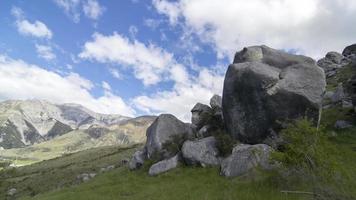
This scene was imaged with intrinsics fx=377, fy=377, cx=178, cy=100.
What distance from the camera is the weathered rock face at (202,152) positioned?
1630 inches

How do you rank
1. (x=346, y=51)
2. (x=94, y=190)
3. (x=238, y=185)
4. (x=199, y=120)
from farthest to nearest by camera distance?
Result: 1. (x=346, y=51)
2. (x=199, y=120)
3. (x=94, y=190)
4. (x=238, y=185)

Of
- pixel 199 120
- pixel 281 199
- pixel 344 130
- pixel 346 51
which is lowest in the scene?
pixel 281 199

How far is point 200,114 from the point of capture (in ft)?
176

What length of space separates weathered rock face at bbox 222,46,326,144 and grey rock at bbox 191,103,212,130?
21.3 feet

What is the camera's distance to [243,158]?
36.8 metres

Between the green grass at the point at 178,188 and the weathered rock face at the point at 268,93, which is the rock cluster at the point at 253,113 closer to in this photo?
the weathered rock face at the point at 268,93

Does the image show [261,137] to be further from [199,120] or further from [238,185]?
[199,120]

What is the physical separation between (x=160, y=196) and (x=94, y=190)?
929 cm

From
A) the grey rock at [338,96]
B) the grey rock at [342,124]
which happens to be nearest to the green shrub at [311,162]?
the grey rock at [342,124]

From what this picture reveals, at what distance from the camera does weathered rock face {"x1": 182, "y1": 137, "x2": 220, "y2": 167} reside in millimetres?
41406

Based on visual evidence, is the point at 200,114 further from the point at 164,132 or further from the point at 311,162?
the point at 311,162

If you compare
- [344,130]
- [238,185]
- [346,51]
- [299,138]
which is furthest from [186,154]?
[346,51]

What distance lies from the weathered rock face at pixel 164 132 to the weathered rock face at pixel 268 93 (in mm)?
8460

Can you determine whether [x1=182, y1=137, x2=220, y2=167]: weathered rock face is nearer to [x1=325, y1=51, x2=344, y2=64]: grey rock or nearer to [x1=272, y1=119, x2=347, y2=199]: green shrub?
[x1=272, y1=119, x2=347, y2=199]: green shrub
